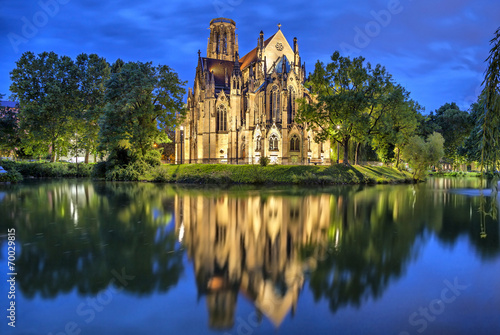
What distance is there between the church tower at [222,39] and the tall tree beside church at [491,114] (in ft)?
257

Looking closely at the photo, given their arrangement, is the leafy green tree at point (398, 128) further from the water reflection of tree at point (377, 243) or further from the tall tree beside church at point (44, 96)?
the tall tree beside church at point (44, 96)

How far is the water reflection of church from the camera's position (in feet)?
18.0

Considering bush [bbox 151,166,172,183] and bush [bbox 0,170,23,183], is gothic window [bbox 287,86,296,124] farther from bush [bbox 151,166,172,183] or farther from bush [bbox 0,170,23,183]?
bush [bbox 0,170,23,183]

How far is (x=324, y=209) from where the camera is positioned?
16297 millimetres

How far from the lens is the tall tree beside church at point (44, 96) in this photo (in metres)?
45.7

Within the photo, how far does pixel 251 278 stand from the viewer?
6430 mm

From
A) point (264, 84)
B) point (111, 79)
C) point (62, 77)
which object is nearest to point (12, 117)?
point (62, 77)

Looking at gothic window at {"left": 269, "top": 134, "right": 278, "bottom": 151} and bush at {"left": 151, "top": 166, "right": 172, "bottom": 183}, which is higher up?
gothic window at {"left": 269, "top": 134, "right": 278, "bottom": 151}

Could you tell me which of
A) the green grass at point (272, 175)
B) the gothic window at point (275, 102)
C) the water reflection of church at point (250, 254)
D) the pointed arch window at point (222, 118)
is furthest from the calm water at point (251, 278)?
the pointed arch window at point (222, 118)

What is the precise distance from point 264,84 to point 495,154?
5637 cm

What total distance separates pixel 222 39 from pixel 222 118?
28.9 meters

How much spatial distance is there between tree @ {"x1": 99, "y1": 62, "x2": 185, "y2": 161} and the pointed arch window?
1671cm

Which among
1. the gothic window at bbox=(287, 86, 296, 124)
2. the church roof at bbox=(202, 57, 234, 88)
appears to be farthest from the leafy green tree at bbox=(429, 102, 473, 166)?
the church roof at bbox=(202, 57, 234, 88)

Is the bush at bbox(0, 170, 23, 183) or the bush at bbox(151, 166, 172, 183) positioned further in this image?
the bush at bbox(151, 166, 172, 183)
